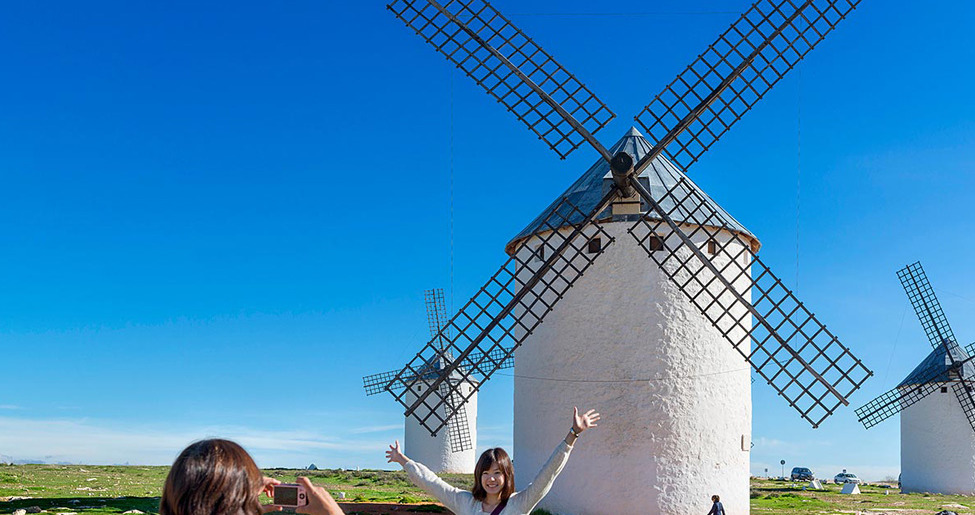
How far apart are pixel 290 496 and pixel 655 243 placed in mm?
14665

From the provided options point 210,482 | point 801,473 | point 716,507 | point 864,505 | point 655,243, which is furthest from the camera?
point 801,473

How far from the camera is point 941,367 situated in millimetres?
34031

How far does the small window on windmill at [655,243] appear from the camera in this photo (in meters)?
17.1

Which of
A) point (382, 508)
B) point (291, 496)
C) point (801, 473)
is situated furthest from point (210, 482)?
point (801, 473)

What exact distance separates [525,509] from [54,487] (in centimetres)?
2117

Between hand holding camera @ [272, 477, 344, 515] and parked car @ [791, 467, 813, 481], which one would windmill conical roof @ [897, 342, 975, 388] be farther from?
Answer: hand holding camera @ [272, 477, 344, 515]

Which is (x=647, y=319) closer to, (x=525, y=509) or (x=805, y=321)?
(x=805, y=321)

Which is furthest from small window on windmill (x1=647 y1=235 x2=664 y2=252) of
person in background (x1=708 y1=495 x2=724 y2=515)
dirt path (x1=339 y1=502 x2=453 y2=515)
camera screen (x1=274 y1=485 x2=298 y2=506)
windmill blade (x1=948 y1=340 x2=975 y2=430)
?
windmill blade (x1=948 y1=340 x2=975 y2=430)

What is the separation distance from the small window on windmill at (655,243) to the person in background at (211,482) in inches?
578

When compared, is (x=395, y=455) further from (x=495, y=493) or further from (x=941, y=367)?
(x=941, y=367)

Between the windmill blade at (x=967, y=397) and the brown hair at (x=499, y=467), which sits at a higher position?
the windmill blade at (x=967, y=397)

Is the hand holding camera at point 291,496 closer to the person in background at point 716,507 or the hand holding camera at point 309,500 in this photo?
the hand holding camera at point 309,500

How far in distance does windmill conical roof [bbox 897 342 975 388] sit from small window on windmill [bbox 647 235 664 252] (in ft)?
68.4

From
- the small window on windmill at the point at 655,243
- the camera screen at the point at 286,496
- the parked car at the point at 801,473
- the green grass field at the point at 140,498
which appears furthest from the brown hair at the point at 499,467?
the parked car at the point at 801,473
